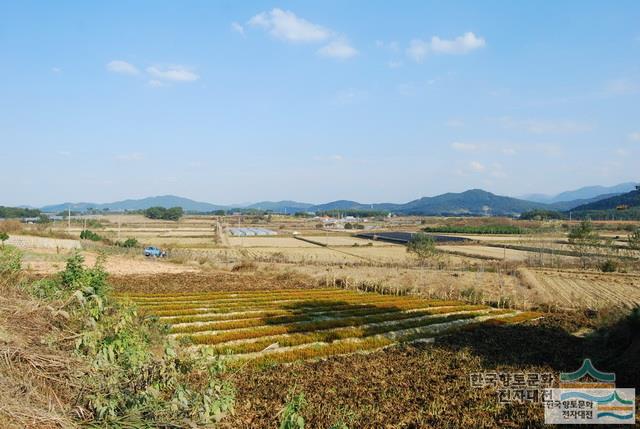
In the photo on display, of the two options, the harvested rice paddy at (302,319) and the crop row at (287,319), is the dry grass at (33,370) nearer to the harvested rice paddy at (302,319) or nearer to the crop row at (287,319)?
the harvested rice paddy at (302,319)

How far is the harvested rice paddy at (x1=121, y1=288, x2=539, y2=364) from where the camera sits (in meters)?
15.9

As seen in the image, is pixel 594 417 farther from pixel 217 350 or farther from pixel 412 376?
pixel 217 350

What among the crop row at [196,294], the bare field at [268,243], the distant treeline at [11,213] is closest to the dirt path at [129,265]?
the crop row at [196,294]

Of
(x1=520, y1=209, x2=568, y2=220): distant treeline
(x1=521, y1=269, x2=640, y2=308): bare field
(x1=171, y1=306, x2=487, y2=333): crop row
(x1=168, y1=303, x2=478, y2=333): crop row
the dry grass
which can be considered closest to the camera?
the dry grass

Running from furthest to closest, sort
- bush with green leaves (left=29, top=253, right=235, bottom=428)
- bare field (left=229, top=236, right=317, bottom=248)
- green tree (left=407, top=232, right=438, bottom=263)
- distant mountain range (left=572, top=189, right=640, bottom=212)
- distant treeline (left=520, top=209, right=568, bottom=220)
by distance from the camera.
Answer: distant mountain range (left=572, top=189, right=640, bottom=212) → distant treeline (left=520, top=209, right=568, bottom=220) → bare field (left=229, top=236, right=317, bottom=248) → green tree (left=407, top=232, right=438, bottom=263) → bush with green leaves (left=29, top=253, right=235, bottom=428)

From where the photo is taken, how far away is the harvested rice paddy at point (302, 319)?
52.3 feet

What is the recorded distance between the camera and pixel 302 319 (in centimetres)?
2139

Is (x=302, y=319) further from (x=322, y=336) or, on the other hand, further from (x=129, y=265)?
(x=129, y=265)

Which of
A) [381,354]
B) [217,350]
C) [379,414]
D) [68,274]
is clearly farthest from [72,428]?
[68,274]

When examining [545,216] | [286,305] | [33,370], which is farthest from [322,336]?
[545,216]

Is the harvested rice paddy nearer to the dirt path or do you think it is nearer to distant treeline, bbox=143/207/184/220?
the dirt path

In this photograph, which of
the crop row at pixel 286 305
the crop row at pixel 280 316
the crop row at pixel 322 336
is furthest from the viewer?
the crop row at pixel 286 305

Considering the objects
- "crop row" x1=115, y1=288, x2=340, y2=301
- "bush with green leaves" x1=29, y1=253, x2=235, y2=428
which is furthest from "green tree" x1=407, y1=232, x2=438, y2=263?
"bush with green leaves" x1=29, y1=253, x2=235, y2=428

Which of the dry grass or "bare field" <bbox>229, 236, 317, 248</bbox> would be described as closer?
the dry grass
